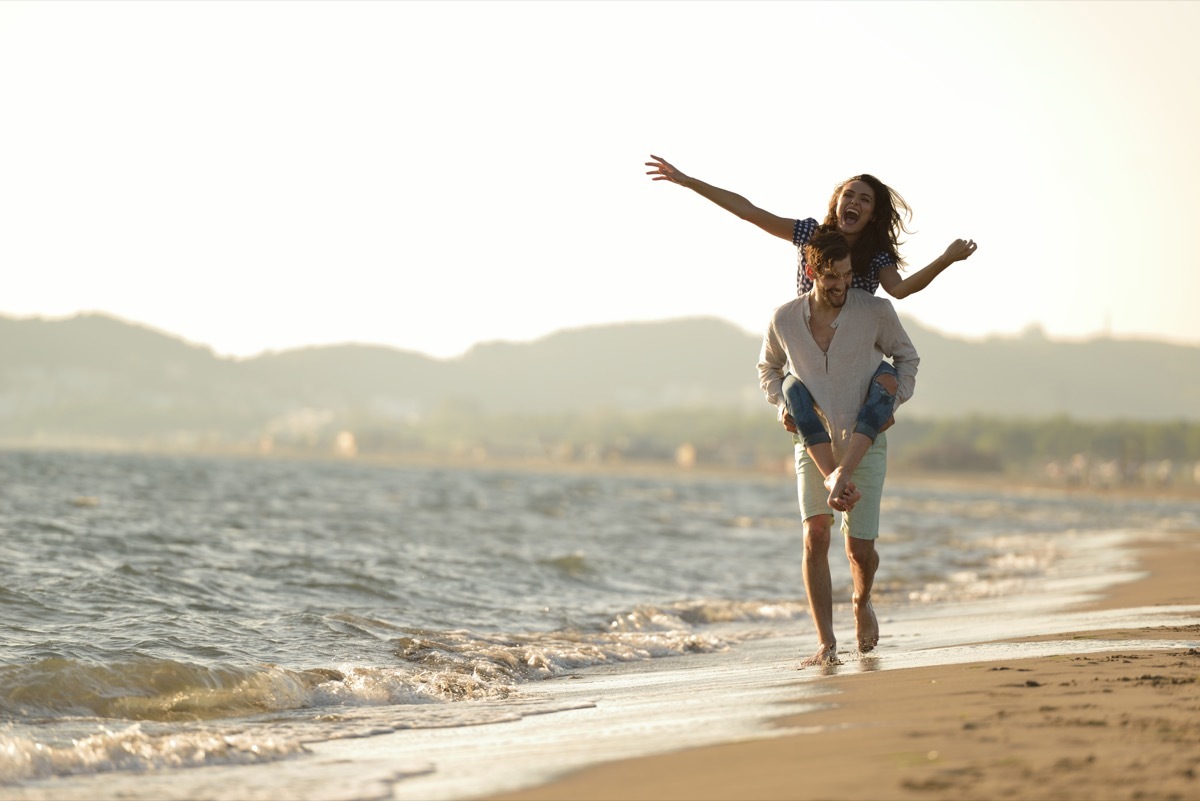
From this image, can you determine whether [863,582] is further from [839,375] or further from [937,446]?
[937,446]

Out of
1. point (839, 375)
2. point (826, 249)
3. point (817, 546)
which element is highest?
point (826, 249)

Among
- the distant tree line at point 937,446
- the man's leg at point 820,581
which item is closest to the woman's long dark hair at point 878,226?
the man's leg at point 820,581

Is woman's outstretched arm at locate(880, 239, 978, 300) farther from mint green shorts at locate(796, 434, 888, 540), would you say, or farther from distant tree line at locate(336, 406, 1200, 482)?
distant tree line at locate(336, 406, 1200, 482)

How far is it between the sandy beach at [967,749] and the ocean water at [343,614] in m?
1.32

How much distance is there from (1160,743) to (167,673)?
4.51 meters

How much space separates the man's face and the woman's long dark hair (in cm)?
12

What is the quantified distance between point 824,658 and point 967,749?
243 centimetres

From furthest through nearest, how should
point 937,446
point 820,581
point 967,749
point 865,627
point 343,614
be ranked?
1. point 937,446
2. point 343,614
3. point 865,627
4. point 820,581
5. point 967,749

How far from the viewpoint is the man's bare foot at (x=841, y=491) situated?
5.28m

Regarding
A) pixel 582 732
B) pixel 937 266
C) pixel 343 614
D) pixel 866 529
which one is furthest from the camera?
pixel 343 614

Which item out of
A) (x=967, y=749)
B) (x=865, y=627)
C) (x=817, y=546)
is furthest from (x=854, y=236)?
(x=967, y=749)

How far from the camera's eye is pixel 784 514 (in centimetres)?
3331

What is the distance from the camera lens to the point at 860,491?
5.56 m

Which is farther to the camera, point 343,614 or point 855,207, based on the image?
point 343,614
